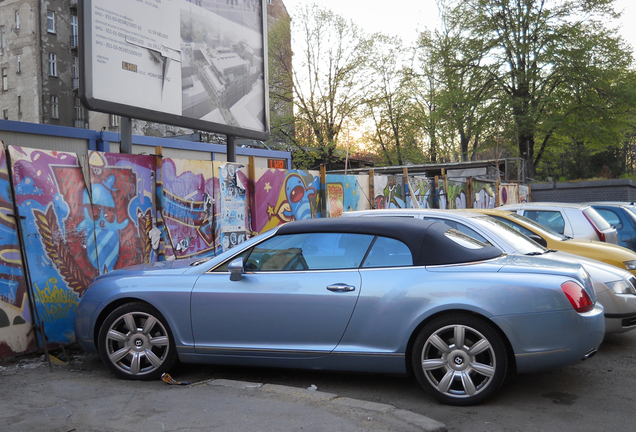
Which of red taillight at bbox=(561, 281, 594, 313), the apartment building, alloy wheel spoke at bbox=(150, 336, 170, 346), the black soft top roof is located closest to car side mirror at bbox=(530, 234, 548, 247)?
the black soft top roof

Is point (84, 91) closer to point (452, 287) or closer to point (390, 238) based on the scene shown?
point (390, 238)

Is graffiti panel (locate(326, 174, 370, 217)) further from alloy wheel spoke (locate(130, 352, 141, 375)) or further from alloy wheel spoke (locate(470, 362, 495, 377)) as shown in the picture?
alloy wheel spoke (locate(470, 362, 495, 377))

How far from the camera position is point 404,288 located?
4.14 metres

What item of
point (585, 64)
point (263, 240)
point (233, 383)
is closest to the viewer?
point (233, 383)

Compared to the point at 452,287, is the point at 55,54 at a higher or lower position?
higher

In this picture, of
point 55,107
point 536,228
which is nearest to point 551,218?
point 536,228

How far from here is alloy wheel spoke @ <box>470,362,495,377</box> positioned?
394 centimetres

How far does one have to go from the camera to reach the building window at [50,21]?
140ft

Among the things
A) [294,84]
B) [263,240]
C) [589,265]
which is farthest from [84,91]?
[294,84]

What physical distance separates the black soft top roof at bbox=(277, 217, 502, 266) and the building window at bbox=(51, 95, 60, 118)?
44.1 meters

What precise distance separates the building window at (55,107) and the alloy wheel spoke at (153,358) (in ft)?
143

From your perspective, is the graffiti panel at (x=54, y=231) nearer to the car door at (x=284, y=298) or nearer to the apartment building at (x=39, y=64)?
the car door at (x=284, y=298)

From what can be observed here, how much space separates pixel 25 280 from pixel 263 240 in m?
2.74

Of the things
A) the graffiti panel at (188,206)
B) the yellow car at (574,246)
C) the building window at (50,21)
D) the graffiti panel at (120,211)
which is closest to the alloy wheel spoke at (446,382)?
the yellow car at (574,246)
